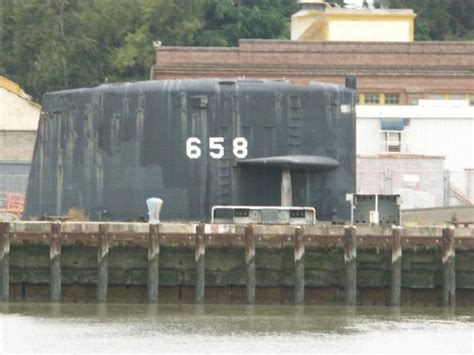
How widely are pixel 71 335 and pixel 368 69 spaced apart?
190 ft

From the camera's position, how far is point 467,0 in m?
140

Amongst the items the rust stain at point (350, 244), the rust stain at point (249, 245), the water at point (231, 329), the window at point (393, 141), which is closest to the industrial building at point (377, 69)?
the window at point (393, 141)

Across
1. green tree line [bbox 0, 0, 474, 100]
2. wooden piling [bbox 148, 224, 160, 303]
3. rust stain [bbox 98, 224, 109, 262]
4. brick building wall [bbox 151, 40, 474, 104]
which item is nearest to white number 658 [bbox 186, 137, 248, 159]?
wooden piling [bbox 148, 224, 160, 303]

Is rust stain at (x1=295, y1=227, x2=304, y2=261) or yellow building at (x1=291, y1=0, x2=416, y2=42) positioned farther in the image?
yellow building at (x1=291, y1=0, x2=416, y2=42)

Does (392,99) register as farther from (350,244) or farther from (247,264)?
(247,264)

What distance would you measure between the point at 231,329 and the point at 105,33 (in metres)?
70.3

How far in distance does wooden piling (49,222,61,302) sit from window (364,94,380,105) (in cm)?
5158

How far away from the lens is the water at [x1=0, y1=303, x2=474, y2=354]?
56656 millimetres

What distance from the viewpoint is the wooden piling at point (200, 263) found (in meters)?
63.7

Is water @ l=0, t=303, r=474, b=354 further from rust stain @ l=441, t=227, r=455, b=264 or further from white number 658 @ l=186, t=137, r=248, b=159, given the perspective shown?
white number 658 @ l=186, t=137, r=248, b=159

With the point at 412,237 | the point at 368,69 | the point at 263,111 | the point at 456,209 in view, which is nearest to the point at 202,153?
the point at 263,111

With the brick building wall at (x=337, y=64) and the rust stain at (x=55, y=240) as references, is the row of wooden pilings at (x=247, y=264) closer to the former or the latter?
the rust stain at (x=55, y=240)

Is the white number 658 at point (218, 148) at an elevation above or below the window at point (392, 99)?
below

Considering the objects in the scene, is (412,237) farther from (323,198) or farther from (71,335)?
(71,335)
